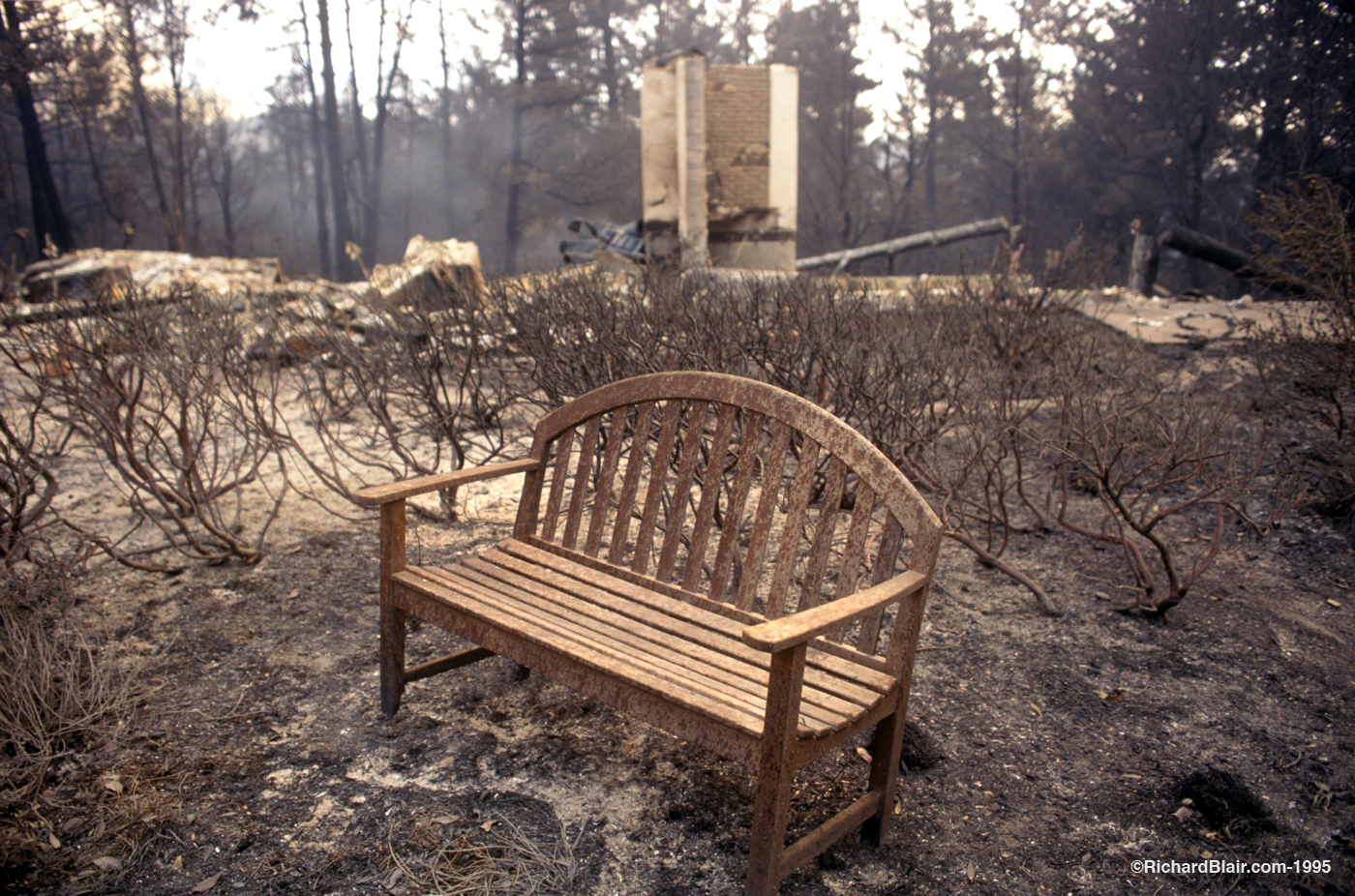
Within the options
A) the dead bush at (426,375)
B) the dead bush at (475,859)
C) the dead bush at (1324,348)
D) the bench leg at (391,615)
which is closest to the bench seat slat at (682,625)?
the bench leg at (391,615)

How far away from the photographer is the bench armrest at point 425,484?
260cm

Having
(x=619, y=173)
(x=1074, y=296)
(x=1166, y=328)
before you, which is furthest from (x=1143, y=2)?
(x=1074, y=296)

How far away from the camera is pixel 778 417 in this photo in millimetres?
2389

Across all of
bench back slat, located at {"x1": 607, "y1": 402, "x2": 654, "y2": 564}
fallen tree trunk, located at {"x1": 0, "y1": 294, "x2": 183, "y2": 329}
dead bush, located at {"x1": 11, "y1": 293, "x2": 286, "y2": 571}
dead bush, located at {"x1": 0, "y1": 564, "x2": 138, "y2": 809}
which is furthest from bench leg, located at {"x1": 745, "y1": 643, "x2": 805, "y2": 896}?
fallen tree trunk, located at {"x1": 0, "y1": 294, "x2": 183, "y2": 329}

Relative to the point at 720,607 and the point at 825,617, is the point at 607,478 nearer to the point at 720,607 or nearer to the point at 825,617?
the point at 720,607

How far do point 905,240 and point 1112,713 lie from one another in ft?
55.1

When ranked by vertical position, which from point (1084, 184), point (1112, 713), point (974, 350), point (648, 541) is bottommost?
point (1112, 713)

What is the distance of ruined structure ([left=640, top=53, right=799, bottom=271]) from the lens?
48.6 ft

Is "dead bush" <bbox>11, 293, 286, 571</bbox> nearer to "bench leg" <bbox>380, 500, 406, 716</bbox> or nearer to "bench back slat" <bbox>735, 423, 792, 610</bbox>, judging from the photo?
"bench leg" <bbox>380, 500, 406, 716</bbox>

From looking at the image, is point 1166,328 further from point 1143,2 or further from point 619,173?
point 619,173

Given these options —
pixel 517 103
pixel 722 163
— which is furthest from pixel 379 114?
pixel 722 163

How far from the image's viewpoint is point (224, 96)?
28.8 metres

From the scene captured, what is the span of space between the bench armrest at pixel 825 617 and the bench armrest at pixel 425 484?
127 cm

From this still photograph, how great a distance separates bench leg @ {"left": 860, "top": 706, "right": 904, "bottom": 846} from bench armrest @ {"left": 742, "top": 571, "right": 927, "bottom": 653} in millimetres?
374
